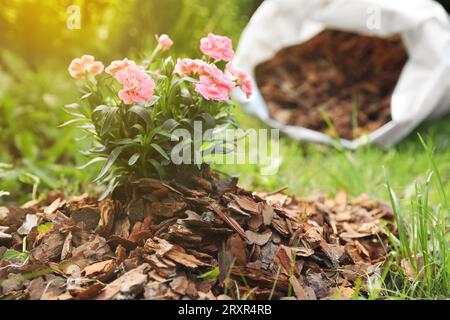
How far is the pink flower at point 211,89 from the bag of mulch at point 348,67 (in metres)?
1.56

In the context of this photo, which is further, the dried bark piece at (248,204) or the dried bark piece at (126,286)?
the dried bark piece at (248,204)

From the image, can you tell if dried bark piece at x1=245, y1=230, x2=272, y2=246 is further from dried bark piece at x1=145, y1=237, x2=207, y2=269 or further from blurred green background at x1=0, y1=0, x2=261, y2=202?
blurred green background at x1=0, y1=0, x2=261, y2=202

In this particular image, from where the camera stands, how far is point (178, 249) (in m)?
1.34

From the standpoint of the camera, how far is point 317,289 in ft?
4.42

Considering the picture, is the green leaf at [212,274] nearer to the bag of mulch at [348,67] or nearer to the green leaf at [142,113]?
the green leaf at [142,113]

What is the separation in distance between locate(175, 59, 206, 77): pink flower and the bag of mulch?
1534mm

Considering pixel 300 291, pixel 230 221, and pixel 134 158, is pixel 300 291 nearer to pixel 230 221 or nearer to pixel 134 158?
pixel 230 221

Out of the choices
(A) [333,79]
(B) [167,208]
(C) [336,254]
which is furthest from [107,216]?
(A) [333,79]

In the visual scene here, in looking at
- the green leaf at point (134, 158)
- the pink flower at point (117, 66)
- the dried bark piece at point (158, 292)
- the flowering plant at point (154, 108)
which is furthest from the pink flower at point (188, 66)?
the dried bark piece at point (158, 292)

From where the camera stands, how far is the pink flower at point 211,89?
55.7 inches

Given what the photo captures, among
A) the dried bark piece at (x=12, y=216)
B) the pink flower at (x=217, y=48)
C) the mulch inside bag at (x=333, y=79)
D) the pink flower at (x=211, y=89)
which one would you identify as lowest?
the dried bark piece at (x=12, y=216)

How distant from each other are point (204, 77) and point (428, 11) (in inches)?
81.7

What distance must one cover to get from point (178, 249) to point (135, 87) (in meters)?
0.42

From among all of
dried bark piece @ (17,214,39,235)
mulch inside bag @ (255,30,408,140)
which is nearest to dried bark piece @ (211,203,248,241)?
dried bark piece @ (17,214,39,235)
